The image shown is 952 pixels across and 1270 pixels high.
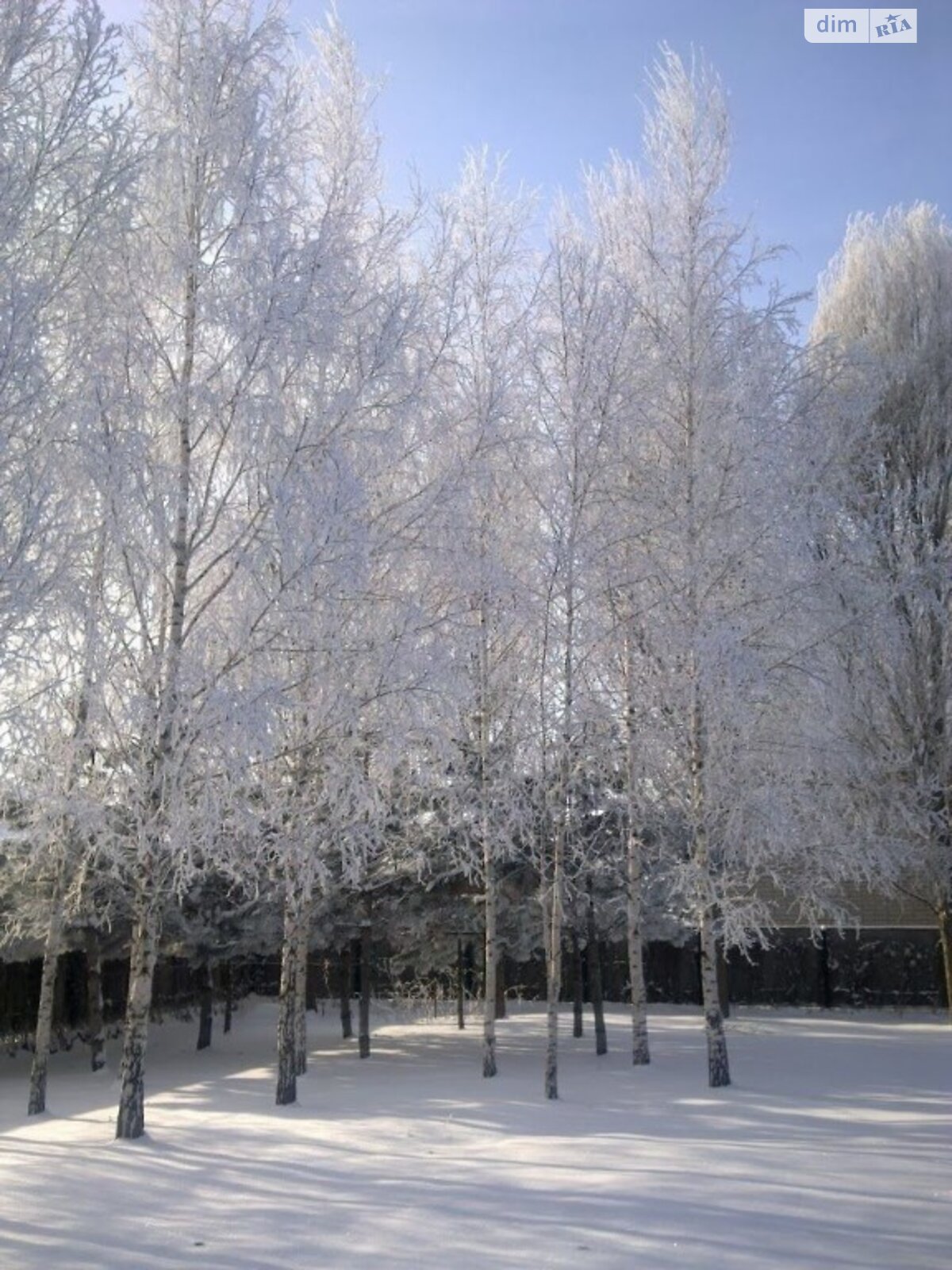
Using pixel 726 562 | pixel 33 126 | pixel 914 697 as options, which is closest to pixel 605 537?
pixel 726 562

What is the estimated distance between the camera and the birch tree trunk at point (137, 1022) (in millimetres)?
9766

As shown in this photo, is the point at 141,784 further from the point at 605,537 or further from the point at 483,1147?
the point at 605,537

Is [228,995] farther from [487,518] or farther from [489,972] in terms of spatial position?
[487,518]

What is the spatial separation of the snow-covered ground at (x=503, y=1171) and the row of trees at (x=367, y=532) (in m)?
0.91

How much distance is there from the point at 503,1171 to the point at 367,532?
4414 millimetres

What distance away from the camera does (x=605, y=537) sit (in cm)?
1304

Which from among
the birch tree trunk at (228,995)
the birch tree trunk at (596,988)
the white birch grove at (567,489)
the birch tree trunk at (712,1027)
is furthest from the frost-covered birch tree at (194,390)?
the birch tree trunk at (228,995)

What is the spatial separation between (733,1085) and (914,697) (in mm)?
9626

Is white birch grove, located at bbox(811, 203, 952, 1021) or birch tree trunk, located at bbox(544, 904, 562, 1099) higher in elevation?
white birch grove, located at bbox(811, 203, 952, 1021)

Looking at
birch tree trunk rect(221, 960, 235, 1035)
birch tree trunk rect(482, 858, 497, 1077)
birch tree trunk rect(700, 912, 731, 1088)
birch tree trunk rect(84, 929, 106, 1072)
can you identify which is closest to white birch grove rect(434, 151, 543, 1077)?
birch tree trunk rect(482, 858, 497, 1077)

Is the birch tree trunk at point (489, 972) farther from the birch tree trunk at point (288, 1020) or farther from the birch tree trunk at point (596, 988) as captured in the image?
the birch tree trunk at point (596, 988)

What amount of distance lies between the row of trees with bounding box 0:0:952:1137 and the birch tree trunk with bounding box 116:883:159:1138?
0.12ft

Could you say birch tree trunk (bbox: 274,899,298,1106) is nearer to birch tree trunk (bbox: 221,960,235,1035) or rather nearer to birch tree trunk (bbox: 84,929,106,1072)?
birch tree trunk (bbox: 84,929,106,1072)

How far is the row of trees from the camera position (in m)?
8.24
